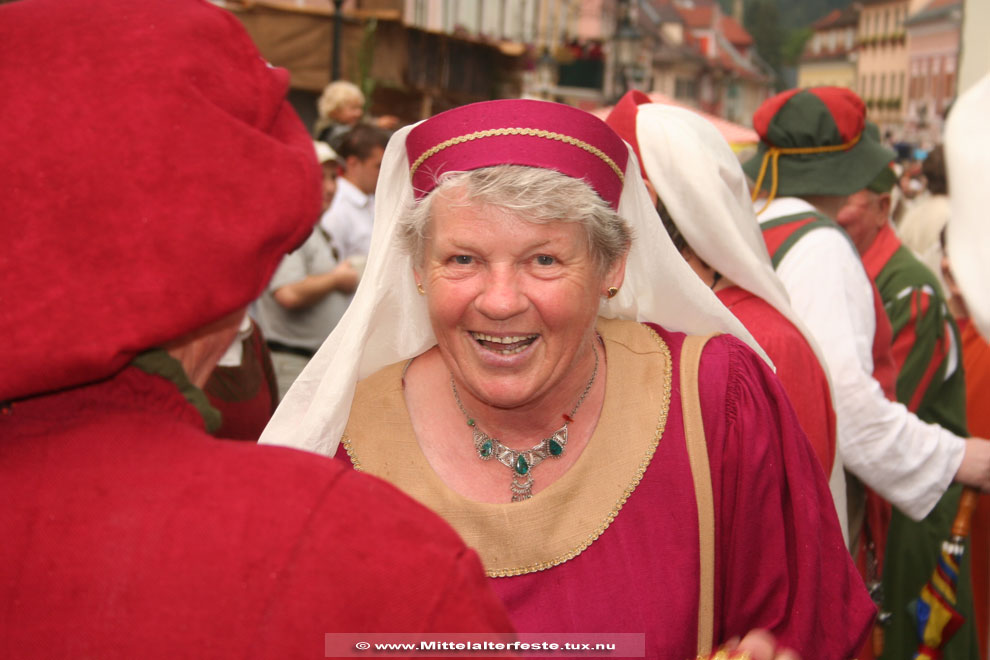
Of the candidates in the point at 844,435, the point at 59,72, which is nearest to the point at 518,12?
the point at 844,435

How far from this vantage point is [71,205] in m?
1.02

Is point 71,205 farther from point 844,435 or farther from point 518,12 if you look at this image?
point 518,12

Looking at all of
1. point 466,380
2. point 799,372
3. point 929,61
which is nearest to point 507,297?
point 466,380

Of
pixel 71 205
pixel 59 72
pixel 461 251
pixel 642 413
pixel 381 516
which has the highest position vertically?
pixel 59 72

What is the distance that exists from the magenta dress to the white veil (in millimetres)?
143

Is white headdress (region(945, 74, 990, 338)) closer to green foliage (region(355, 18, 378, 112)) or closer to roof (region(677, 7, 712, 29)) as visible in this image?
green foliage (region(355, 18, 378, 112))

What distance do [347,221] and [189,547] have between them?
5.50 m

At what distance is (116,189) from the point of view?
103 cm

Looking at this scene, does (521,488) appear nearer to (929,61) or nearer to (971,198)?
(971,198)

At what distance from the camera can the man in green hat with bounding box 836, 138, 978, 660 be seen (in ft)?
12.5

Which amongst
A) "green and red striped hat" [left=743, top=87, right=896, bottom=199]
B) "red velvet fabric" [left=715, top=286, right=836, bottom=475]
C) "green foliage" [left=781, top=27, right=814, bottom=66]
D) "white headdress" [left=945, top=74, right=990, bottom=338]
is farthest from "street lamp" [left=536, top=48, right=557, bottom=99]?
"green foliage" [left=781, top=27, right=814, bottom=66]

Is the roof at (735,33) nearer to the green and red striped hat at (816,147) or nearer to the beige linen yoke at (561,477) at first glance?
the green and red striped hat at (816,147)

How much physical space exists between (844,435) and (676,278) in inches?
42.9

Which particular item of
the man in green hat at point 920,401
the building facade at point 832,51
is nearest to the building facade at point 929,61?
the building facade at point 832,51
